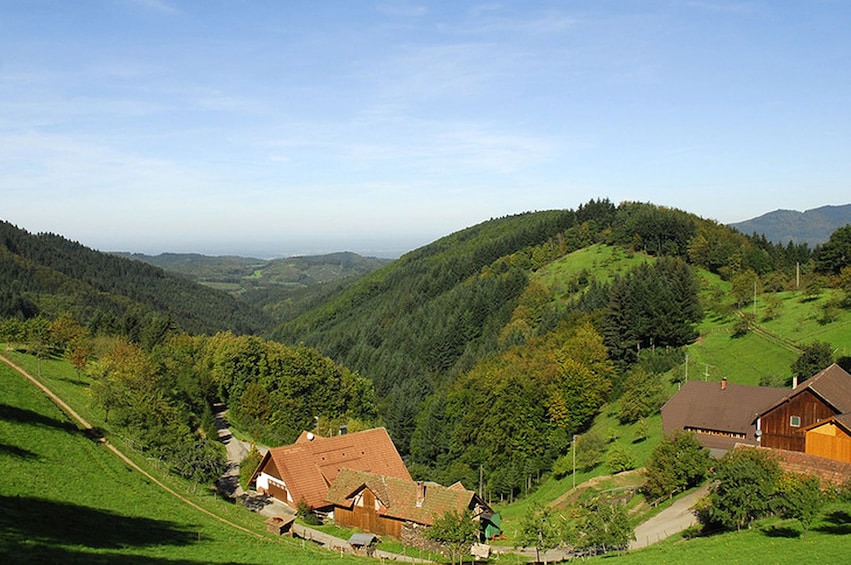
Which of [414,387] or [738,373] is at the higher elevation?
[738,373]

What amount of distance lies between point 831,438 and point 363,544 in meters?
30.8

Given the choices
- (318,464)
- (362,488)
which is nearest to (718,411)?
(362,488)

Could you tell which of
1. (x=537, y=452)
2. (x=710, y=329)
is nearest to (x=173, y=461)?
(x=537, y=452)

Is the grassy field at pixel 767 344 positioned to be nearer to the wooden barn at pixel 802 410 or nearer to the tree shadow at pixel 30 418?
the wooden barn at pixel 802 410

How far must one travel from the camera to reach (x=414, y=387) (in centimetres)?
9538

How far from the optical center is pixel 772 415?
4366cm

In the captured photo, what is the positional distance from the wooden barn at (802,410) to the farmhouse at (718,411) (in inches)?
69.6

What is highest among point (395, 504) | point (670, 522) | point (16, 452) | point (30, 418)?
point (30, 418)

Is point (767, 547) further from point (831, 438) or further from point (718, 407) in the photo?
point (718, 407)

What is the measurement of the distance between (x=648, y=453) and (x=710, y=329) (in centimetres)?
3146

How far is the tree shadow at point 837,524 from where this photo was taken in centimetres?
2764

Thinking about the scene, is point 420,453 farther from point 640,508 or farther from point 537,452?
point 640,508

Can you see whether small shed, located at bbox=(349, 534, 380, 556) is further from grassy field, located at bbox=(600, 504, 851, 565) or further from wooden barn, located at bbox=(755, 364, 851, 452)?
wooden barn, located at bbox=(755, 364, 851, 452)

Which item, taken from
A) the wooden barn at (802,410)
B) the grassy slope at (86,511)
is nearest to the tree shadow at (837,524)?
the wooden barn at (802,410)
